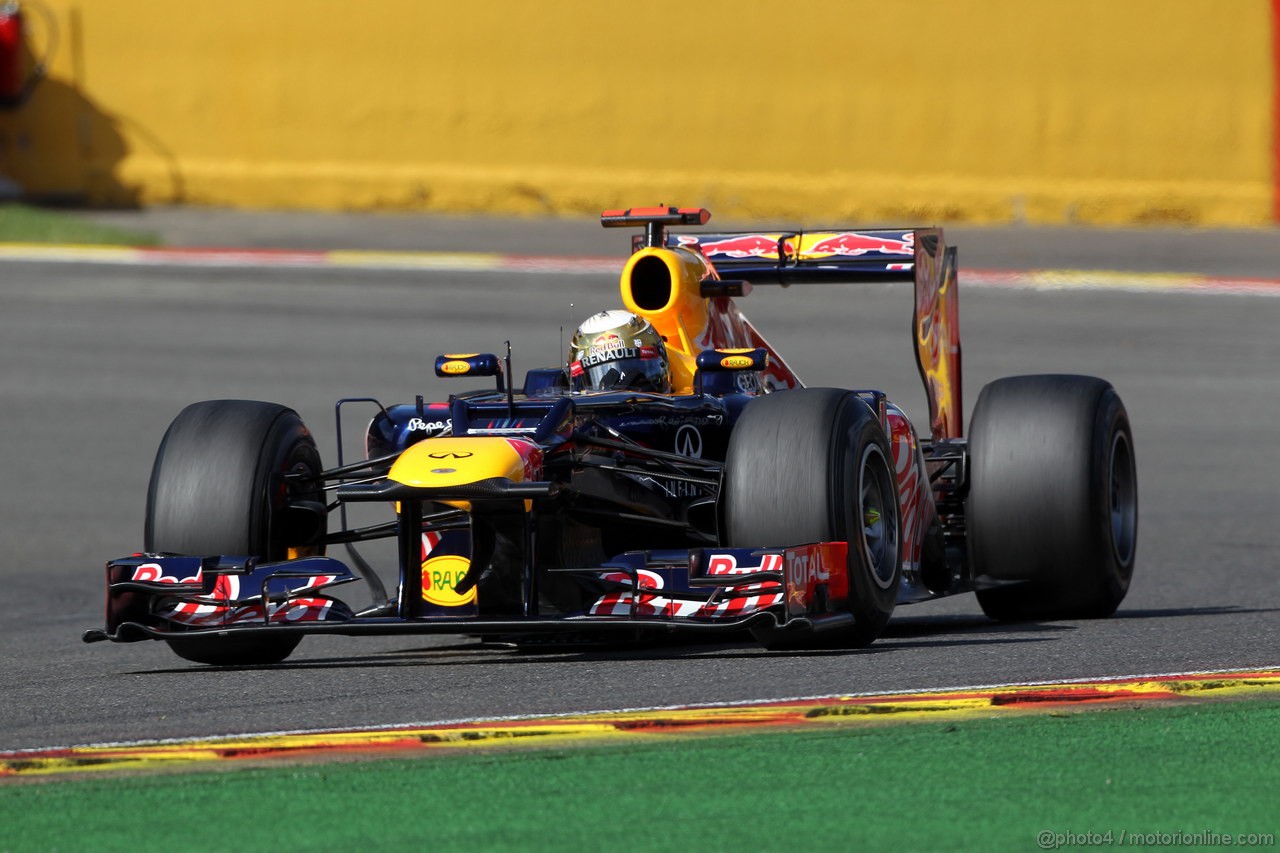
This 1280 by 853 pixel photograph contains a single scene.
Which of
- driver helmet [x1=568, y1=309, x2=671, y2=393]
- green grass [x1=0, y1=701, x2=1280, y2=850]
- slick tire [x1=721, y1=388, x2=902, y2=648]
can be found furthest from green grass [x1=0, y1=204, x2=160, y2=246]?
green grass [x1=0, y1=701, x2=1280, y2=850]

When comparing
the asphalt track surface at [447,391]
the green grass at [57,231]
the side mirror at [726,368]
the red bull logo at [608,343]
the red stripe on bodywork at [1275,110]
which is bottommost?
the asphalt track surface at [447,391]

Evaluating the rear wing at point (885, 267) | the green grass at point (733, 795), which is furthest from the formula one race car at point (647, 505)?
the green grass at point (733, 795)

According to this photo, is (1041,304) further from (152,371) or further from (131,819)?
(131,819)

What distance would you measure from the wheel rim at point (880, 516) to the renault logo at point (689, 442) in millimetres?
681

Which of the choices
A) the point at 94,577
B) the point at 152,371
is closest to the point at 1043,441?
the point at 94,577

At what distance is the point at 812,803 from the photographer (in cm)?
518

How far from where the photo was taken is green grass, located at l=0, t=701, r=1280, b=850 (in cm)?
490

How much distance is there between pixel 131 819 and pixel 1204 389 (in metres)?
14.7

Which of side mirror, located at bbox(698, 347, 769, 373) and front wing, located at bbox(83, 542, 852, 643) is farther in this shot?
side mirror, located at bbox(698, 347, 769, 373)

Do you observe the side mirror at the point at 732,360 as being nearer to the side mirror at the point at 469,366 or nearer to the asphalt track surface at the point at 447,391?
the side mirror at the point at 469,366

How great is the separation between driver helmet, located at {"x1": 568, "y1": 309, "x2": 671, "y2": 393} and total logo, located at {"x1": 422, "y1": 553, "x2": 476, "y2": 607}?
1.34 meters

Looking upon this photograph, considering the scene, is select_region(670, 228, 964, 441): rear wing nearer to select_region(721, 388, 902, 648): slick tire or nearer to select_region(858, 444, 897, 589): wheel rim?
select_region(858, 444, 897, 589): wheel rim

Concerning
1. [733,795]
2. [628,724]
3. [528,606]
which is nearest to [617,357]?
[528,606]

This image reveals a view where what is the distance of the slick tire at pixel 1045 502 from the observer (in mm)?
9391
